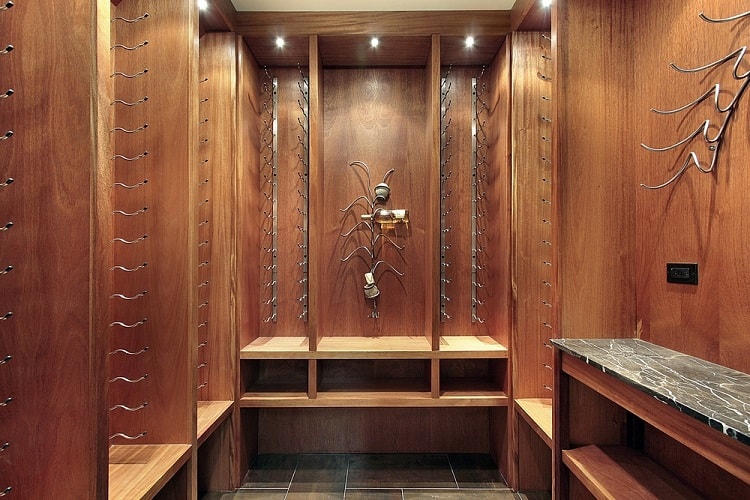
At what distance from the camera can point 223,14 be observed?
2.34 metres

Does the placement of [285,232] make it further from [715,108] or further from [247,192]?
[715,108]

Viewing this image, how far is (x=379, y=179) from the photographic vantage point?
9.69ft

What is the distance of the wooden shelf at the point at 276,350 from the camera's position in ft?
8.31

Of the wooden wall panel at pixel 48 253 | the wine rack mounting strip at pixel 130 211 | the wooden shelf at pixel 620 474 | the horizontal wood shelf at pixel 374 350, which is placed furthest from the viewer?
the horizontal wood shelf at pixel 374 350

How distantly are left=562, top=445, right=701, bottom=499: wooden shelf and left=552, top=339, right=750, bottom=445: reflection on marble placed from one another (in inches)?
16.6

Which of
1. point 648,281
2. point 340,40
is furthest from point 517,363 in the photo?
point 340,40

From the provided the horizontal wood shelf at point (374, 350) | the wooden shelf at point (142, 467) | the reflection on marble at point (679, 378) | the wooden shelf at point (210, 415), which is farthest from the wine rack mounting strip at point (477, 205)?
the wooden shelf at point (142, 467)

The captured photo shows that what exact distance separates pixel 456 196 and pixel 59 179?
86.2 inches

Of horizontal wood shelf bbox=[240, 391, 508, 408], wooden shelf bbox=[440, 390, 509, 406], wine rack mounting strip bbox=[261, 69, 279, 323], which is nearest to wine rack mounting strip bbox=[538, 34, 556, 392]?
→ wooden shelf bbox=[440, 390, 509, 406]

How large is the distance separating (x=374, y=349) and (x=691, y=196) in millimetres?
1662

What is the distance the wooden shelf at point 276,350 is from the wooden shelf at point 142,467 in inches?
27.3

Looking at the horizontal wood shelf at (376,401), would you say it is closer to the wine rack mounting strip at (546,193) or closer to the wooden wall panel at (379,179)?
the wine rack mounting strip at (546,193)

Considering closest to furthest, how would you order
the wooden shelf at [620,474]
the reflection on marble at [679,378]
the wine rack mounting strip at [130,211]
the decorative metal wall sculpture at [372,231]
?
1. the reflection on marble at [679,378]
2. the wooden shelf at [620,474]
3. the wine rack mounting strip at [130,211]
4. the decorative metal wall sculpture at [372,231]

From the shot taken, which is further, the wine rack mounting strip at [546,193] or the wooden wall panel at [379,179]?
the wooden wall panel at [379,179]
